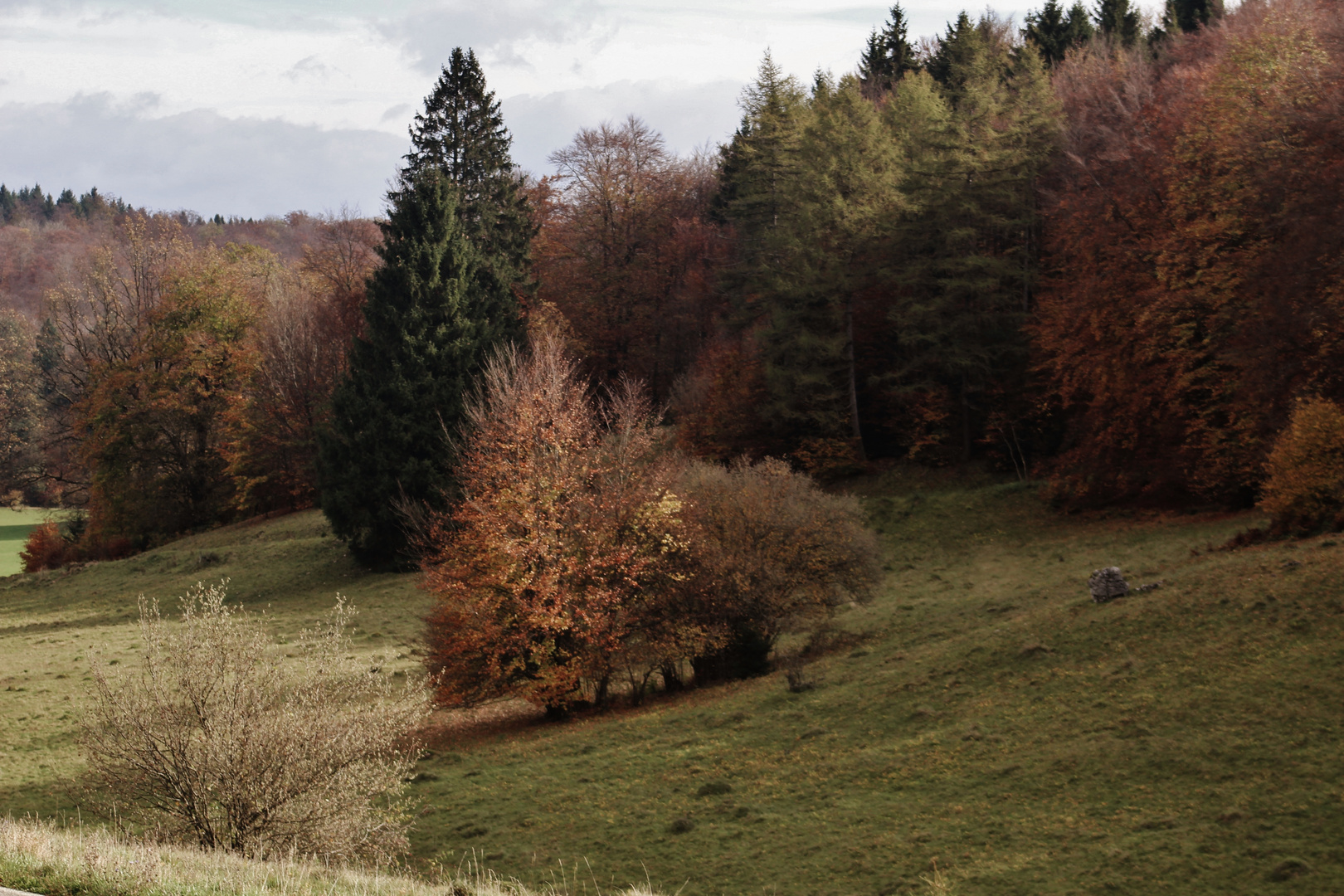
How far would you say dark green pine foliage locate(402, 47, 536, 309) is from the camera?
174ft

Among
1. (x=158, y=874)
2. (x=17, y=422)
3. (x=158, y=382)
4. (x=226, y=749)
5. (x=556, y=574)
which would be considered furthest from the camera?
(x=17, y=422)

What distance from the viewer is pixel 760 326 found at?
47719 mm

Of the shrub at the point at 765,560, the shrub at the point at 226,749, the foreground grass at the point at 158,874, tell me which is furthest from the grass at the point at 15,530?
the foreground grass at the point at 158,874

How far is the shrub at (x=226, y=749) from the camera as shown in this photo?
460 inches

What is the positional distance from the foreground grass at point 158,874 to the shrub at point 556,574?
33.3 ft

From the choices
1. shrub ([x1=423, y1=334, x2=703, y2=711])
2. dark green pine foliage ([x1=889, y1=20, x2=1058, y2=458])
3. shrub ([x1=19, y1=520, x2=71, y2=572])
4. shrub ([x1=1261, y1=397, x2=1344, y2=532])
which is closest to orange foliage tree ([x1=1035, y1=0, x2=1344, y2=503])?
dark green pine foliage ([x1=889, y1=20, x2=1058, y2=458])

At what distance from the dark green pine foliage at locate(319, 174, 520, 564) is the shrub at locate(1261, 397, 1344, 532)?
27.8 meters

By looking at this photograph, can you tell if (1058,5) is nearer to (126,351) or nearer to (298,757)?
(126,351)

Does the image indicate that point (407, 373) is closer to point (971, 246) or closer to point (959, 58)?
point (971, 246)

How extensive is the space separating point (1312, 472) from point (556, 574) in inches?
648

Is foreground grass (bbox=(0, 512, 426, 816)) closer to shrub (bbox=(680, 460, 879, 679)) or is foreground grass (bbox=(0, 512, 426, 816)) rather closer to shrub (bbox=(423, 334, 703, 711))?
shrub (bbox=(423, 334, 703, 711))

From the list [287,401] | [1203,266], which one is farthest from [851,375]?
[287,401]

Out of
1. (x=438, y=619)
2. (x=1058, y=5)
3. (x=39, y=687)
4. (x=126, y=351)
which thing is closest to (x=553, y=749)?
(x=438, y=619)

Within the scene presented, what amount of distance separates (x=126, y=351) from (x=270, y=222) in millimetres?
88788
